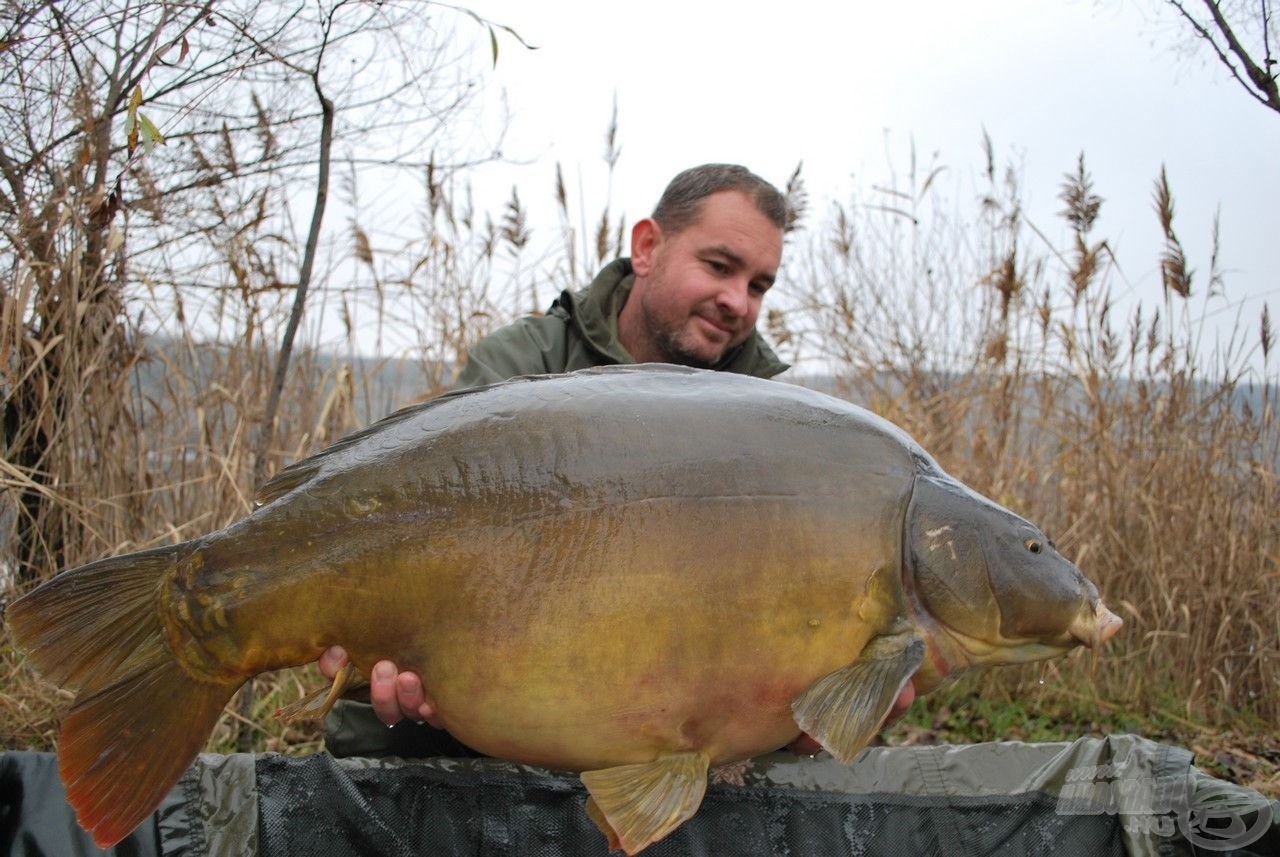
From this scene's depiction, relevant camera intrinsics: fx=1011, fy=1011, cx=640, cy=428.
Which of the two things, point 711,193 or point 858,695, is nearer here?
point 858,695

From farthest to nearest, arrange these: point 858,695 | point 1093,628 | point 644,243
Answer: point 644,243 → point 1093,628 → point 858,695

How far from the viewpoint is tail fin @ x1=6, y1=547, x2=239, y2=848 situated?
112cm

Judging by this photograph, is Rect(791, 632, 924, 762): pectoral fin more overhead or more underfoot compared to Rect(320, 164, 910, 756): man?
more underfoot

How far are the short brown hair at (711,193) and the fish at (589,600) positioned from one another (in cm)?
146

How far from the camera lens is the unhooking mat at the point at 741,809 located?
5.24 feet

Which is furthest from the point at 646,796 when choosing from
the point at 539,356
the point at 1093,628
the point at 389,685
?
the point at 539,356

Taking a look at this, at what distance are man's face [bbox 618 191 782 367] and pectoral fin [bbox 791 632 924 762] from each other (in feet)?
4.76

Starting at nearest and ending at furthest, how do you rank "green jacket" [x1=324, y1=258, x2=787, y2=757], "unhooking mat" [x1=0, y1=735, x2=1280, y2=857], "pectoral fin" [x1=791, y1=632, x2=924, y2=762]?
"pectoral fin" [x1=791, y1=632, x2=924, y2=762], "unhooking mat" [x1=0, y1=735, x2=1280, y2=857], "green jacket" [x1=324, y1=258, x2=787, y2=757]

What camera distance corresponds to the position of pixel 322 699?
1.26 m

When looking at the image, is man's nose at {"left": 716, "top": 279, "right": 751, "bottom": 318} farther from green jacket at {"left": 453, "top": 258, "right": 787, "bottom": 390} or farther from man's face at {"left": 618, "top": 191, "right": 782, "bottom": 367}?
green jacket at {"left": 453, "top": 258, "right": 787, "bottom": 390}

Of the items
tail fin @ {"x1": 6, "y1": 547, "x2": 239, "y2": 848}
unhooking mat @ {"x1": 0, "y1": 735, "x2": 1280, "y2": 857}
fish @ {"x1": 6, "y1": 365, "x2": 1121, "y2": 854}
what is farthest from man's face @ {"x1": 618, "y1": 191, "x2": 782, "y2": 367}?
tail fin @ {"x1": 6, "y1": 547, "x2": 239, "y2": 848}

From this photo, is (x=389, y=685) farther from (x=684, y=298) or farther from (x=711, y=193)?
(x=711, y=193)

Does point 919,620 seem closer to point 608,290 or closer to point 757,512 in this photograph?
point 757,512

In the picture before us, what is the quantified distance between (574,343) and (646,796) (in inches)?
61.1
